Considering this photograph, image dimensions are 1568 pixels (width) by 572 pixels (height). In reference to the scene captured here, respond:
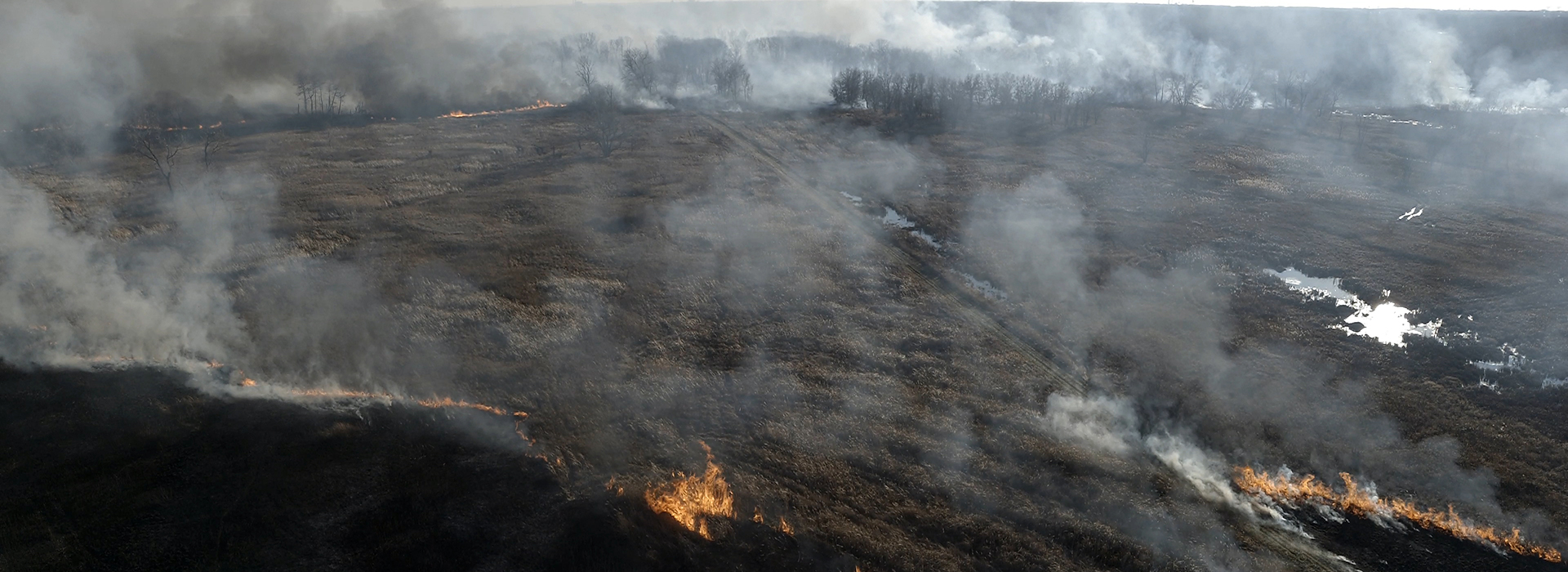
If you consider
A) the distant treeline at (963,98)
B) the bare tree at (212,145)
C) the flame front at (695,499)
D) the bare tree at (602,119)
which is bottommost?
the flame front at (695,499)

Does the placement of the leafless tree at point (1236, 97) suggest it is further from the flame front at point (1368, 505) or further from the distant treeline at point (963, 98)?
the flame front at point (1368, 505)

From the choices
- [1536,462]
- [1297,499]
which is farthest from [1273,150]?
[1297,499]

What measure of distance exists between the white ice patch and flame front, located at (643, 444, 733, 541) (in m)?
22.5

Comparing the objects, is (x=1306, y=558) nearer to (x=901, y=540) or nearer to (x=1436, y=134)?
(x=901, y=540)

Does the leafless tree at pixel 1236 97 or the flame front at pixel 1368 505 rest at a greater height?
the leafless tree at pixel 1236 97

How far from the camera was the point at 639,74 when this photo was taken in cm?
7119

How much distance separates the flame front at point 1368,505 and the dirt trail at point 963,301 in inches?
201

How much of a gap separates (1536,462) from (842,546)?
17.8 metres

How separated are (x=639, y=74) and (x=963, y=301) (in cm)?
5271

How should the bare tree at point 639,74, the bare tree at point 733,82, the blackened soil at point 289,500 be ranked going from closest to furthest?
1. the blackened soil at point 289,500
2. the bare tree at point 733,82
3. the bare tree at point 639,74

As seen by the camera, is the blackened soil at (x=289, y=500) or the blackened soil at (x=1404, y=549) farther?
the blackened soil at (x=1404, y=549)

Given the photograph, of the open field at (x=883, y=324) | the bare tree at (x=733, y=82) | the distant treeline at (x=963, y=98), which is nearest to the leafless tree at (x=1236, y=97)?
the distant treeline at (x=963, y=98)

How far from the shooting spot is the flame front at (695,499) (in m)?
14.7

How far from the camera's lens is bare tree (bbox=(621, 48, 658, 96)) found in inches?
2800
